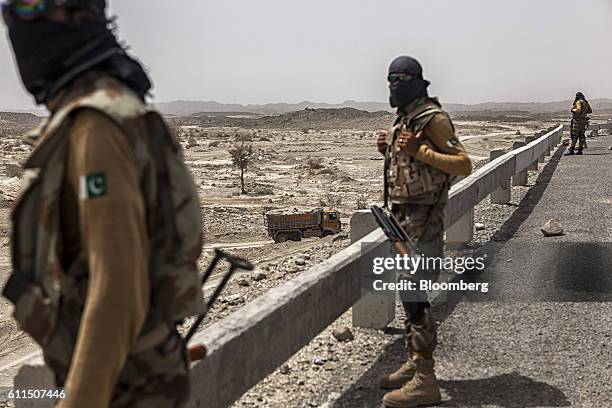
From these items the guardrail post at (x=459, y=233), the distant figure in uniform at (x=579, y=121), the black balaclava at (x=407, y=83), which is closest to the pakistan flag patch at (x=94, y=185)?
the black balaclava at (x=407, y=83)

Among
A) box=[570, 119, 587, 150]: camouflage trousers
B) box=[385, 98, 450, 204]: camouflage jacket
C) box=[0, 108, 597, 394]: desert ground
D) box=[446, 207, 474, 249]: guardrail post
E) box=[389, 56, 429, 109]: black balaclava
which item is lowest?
box=[0, 108, 597, 394]: desert ground

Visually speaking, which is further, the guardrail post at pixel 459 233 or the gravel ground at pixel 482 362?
the guardrail post at pixel 459 233

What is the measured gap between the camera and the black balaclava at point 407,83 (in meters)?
4.51

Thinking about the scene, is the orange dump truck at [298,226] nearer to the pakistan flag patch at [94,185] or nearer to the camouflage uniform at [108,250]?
the camouflage uniform at [108,250]

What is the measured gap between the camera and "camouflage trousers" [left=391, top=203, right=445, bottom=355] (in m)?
4.47

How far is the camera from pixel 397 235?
468 centimetres

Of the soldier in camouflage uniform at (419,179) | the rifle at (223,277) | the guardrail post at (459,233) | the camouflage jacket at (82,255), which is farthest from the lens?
the guardrail post at (459,233)

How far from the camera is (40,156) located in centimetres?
176

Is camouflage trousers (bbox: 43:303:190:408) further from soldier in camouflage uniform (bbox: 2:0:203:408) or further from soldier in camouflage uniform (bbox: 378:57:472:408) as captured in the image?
soldier in camouflage uniform (bbox: 378:57:472:408)

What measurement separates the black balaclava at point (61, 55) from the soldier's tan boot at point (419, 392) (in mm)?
2815

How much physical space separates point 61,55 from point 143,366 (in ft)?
2.50

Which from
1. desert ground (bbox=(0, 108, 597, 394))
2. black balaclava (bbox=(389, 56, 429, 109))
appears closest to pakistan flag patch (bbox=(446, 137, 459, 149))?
black balaclava (bbox=(389, 56, 429, 109))

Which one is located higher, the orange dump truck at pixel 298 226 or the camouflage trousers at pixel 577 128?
the camouflage trousers at pixel 577 128

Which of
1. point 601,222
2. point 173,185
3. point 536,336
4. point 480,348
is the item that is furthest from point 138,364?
point 601,222
